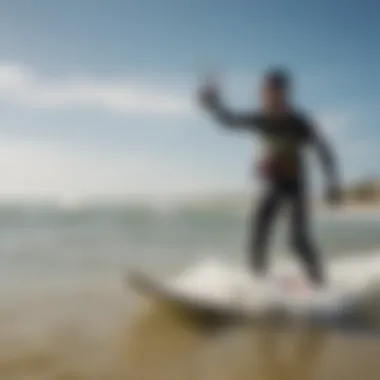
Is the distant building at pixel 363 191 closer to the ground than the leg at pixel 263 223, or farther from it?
farther from it

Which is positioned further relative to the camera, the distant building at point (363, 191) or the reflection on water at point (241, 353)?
the distant building at point (363, 191)

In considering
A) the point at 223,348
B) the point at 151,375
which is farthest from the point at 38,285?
the point at 223,348

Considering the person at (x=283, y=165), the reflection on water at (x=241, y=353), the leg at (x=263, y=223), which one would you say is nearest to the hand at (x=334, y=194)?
the person at (x=283, y=165)

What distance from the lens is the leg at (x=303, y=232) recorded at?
1780 mm

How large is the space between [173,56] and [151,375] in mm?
838

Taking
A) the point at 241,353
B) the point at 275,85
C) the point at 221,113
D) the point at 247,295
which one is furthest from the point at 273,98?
the point at 241,353

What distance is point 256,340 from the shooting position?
1.71 metres

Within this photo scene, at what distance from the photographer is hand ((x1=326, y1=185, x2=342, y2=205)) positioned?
5.74ft

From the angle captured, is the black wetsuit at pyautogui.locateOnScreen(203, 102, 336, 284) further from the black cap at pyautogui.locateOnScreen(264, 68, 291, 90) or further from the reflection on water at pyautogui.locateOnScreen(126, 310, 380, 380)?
the reflection on water at pyautogui.locateOnScreen(126, 310, 380, 380)

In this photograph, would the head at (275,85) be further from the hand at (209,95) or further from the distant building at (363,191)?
the distant building at (363,191)

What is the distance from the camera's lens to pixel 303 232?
179 cm

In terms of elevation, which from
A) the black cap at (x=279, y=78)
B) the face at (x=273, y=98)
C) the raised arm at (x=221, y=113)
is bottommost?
the raised arm at (x=221, y=113)

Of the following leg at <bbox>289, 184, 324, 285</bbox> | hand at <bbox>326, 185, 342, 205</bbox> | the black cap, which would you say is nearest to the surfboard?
leg at <bbox>289, 184, 324, 285</bbox>

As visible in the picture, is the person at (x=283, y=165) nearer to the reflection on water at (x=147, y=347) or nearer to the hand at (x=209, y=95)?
the hand at (x=209, y=95)
